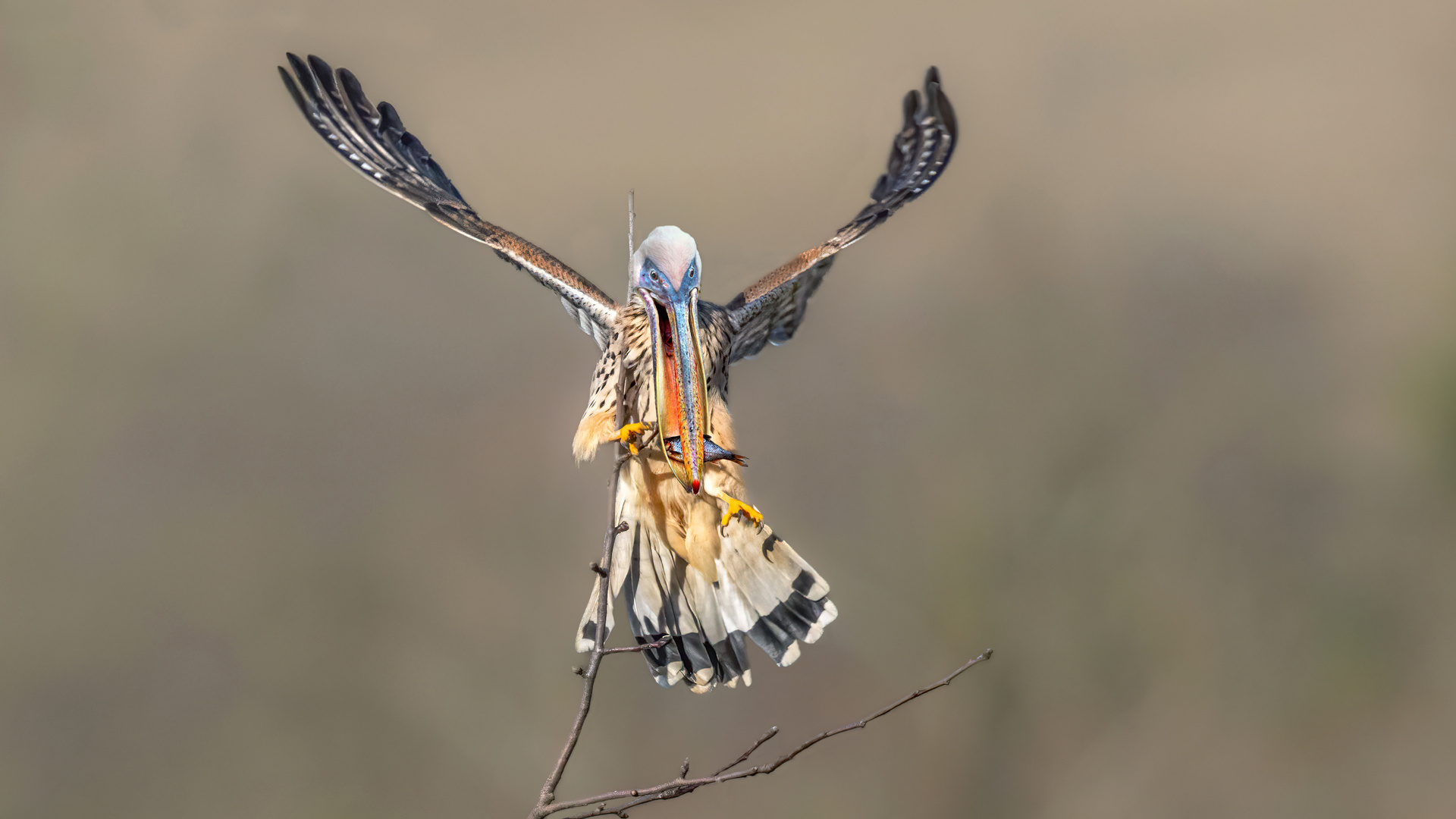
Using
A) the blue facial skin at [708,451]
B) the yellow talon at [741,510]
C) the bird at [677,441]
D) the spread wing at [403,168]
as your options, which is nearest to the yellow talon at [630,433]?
the bird at [677,441]

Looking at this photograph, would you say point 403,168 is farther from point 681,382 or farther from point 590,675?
point 590,675

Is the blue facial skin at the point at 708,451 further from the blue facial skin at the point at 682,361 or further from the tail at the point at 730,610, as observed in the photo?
the tail at the point at 730,610

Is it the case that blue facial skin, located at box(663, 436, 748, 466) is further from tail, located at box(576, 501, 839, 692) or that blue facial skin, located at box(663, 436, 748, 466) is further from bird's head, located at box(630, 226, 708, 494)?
tail, located at box(576, 501, 839, 692)

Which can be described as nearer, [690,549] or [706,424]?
[706,424]

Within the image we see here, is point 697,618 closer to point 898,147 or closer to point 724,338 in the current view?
point 724,338

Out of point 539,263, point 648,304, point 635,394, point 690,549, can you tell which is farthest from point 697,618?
point 539,263

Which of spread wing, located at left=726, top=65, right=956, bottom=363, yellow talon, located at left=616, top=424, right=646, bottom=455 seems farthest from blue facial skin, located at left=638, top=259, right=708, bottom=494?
spread wing, located at left=726, top=65, right=956, bottom=363

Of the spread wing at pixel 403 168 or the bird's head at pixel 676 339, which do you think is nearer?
the bird's head at pixel 676 339
